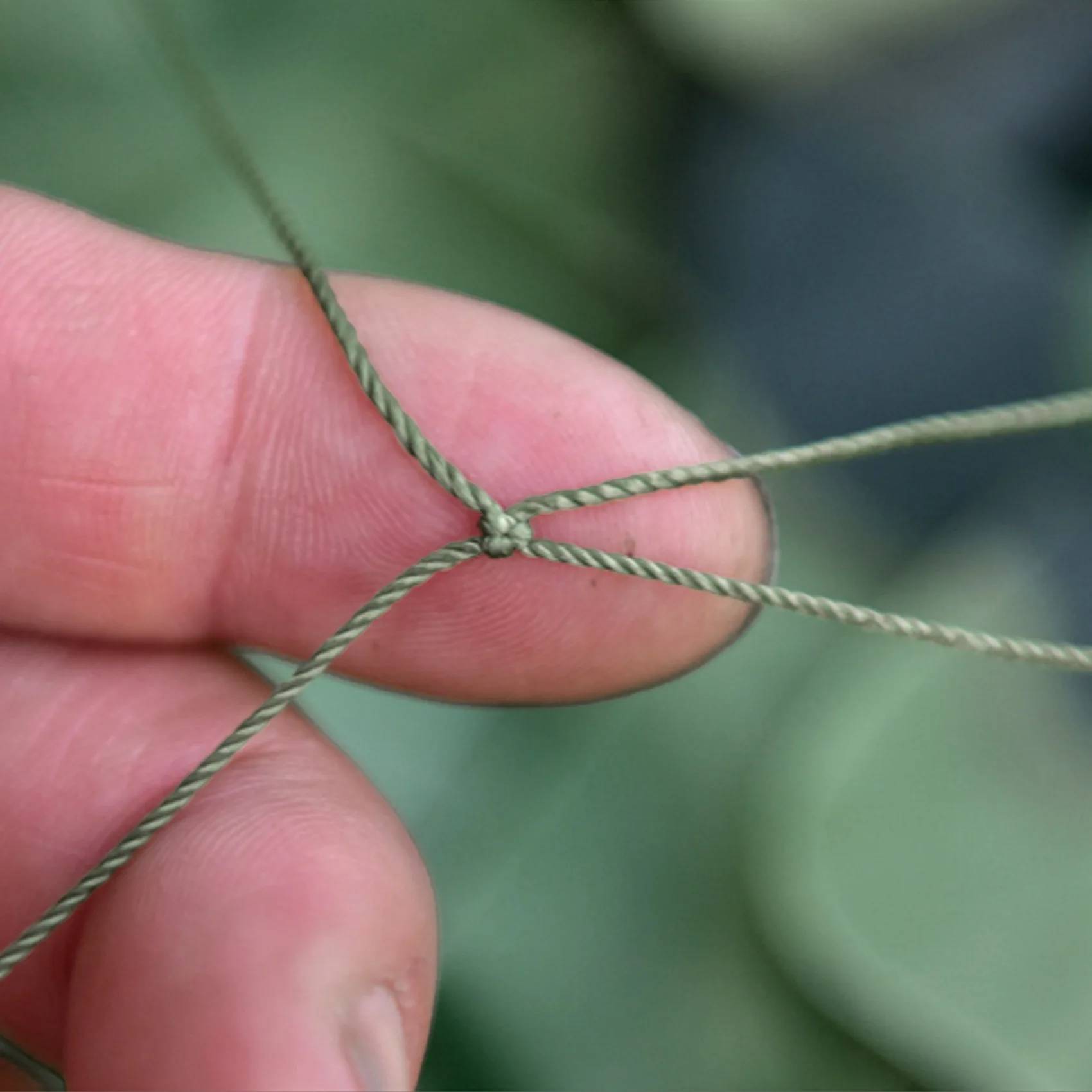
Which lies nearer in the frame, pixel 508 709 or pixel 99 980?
pixel 99 980

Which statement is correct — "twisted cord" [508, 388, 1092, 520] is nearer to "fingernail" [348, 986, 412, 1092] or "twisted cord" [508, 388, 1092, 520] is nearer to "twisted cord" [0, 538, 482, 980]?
"twisted cord" [0, 538, 482, 980]

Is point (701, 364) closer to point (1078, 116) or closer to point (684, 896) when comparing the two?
point (1078, 116)

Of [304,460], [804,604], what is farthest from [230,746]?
[804,604]

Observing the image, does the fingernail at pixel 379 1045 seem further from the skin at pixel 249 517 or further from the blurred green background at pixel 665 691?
the blurred green background at pixel 665 691

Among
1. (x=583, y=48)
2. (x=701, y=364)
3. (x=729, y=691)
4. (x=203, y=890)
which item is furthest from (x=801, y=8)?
(x=203, y=890)

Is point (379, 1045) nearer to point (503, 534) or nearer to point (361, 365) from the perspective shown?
point (503, 534)

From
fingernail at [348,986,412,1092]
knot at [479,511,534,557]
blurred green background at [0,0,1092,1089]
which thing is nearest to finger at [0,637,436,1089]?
fingernail at [348,986,412,1092]
